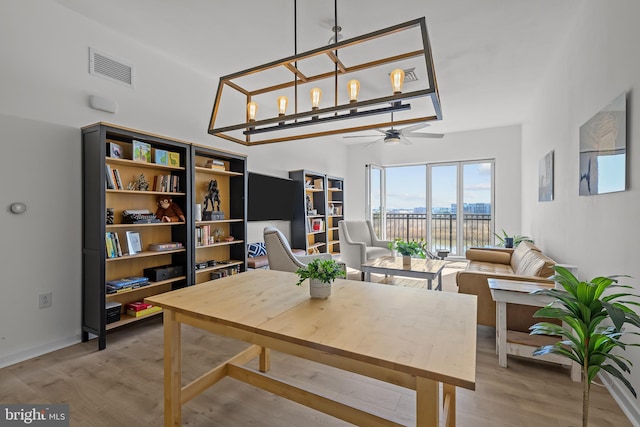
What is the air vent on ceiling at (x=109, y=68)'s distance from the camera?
286 centimetres

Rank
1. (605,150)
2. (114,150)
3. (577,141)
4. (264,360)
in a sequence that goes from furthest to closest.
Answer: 1. (114,150)
2. (577,141)
3. (264,360)
4. (605,150)

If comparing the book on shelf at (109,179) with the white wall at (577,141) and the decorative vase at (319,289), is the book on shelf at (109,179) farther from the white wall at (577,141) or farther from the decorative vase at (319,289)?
the white wall at (577,141)

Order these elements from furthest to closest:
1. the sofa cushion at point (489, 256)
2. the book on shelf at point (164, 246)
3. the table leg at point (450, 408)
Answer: the sofa cushion at point (489, 256), the book on shelf at point (164, 246), the table leg at point (450, 408)

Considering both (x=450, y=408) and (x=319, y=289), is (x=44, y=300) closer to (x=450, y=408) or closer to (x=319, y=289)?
(x=319, y=289)

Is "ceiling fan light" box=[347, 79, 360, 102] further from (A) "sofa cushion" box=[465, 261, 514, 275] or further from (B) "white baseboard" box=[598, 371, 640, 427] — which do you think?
(A) "sofa cushion" box=[465, 261, 514, 275]

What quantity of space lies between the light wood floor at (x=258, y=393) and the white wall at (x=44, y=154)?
1.18 ft

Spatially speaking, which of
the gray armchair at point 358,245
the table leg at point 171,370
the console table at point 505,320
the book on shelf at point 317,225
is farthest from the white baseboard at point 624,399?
the book on shelf at point 317,225

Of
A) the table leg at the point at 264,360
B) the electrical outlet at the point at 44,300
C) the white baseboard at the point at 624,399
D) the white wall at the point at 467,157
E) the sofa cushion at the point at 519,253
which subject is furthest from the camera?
the white wall at the point at 467,157

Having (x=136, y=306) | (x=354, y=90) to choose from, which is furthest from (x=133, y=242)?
(x=354, y=90)

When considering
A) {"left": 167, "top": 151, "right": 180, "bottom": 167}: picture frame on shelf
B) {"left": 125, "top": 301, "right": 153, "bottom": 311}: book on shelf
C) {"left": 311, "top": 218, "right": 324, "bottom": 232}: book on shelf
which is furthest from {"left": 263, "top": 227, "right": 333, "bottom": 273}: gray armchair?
{"left": 311, "top": 218, "right": 324, "bottom": 232}: book on shelf

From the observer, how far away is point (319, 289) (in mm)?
1606

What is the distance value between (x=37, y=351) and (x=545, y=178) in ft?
18.1

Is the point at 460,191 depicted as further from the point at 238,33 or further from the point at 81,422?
the point at 81,422

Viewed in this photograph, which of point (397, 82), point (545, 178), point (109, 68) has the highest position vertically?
point (109, 68)
